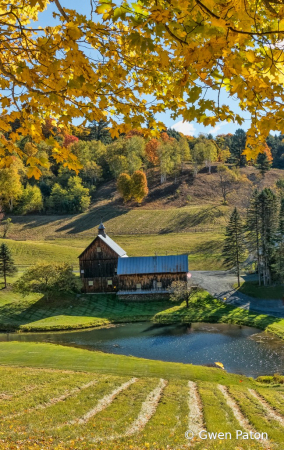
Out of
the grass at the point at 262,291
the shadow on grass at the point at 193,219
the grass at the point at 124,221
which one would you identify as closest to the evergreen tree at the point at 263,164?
the grass at the point at 124,221

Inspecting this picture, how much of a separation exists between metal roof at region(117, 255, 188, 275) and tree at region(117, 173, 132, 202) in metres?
43.8

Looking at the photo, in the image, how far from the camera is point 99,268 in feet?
124

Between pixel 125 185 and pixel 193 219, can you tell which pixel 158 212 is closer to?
pixel 193 219

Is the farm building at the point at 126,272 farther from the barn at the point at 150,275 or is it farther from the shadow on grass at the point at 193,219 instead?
the shadow on grass at the point at 193,219

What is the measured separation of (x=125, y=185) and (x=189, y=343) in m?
59.1

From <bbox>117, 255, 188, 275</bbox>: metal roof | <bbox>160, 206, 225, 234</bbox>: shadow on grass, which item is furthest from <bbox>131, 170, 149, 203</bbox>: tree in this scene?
<bbox>117, 255, 188, 275</bbox>: metal roof

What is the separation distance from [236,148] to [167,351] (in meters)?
97.9

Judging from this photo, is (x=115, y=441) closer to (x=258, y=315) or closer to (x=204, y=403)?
(x=204, y=403)

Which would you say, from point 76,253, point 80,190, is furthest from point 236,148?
point 76,253

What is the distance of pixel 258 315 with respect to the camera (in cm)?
2844

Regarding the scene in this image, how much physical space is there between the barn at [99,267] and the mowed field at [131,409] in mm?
20098

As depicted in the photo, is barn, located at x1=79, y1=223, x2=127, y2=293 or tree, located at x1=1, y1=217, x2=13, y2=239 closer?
barn, located at x1=79, y1=223, x2=127, y2=293

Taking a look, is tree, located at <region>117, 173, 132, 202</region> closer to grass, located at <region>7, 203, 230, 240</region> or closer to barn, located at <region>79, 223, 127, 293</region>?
grass, located at <region>7, 203, 230, 240</region>

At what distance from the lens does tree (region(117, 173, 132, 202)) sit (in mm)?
78500
